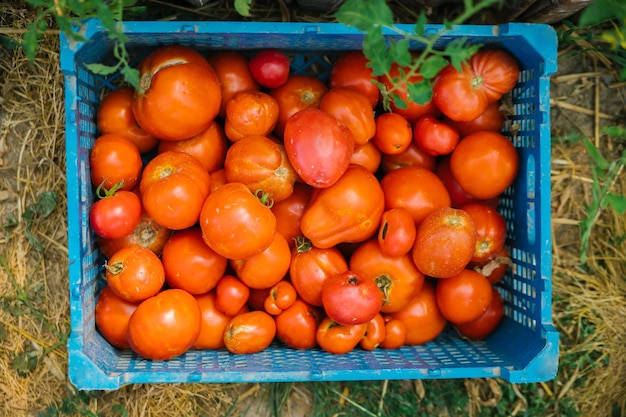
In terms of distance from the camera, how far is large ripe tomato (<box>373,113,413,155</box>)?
1.75m

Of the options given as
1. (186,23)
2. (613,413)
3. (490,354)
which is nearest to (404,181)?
(490,354)

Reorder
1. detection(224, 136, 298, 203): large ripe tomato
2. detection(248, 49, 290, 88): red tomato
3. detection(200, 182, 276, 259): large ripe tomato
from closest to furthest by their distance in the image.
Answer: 1. detection(200, 182, 276, 259): large ripe tomato
2. detection(224, 136, 298, 203): large ripe tomato
3. detection(248, 49, 290, 88): red tomato

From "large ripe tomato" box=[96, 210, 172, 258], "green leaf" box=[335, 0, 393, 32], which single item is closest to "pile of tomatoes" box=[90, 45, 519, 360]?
"large ripe tomato" box=[96, 210, 172, 258]

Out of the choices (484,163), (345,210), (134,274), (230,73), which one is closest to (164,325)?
(134,274)

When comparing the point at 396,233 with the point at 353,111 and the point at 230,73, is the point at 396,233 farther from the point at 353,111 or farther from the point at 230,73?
the point at 230,73

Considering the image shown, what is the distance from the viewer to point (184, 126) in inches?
65.7

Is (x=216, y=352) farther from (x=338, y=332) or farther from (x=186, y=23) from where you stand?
(x=186, y=23)

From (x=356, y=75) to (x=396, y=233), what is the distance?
1.54ft

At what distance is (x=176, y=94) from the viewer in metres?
1.62

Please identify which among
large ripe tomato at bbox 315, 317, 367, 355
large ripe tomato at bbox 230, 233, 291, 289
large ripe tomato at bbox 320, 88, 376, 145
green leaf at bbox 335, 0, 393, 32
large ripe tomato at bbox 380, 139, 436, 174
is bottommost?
large ripe tomato at bbox 315, 317, 367, 355

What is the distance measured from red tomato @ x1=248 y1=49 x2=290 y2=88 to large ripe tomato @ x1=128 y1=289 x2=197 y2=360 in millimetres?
636

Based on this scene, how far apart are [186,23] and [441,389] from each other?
4.53 ft

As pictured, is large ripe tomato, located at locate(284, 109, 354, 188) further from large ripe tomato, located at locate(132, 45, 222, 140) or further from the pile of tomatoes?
large ripe tomato, located at locate(132, 45, 222, 140)

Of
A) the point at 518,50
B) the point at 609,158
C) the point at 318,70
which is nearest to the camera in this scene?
the point at 518,50
